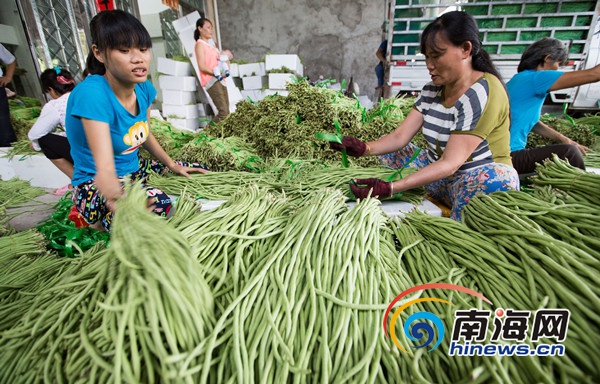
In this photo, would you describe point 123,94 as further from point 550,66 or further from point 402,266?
point 550,66

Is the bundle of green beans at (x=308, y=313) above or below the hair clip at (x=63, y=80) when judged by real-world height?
below

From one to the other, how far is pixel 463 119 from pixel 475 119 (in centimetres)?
6

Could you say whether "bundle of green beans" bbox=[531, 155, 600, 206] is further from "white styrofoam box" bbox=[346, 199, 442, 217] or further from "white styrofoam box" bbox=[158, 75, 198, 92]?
"white styrofoam box" bbox=[158, 75, 198, 92]

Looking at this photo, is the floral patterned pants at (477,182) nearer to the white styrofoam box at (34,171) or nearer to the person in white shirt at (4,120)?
the white styrofoam box at (34,171)

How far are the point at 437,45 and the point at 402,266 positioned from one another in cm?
120

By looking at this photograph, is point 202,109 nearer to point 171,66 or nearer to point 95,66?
point 171,66

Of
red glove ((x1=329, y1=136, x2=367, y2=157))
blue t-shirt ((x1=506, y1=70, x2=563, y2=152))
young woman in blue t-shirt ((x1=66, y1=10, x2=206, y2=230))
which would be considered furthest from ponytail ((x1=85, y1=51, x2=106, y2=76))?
blue t-shirt ((x1=506, y1=70, x2=563, y2=152))

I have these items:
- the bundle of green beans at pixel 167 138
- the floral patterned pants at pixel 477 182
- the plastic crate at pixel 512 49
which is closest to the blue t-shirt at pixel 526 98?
the floral patterned pants at pixel 477 182

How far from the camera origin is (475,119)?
1529 mm

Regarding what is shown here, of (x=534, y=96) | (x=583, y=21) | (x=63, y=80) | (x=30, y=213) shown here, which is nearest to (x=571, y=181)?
(x=534, y=96)

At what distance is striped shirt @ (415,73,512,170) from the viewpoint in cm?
152

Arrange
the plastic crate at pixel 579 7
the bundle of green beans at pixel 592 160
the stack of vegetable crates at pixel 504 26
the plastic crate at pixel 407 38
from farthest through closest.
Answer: the plastic crate at pixel 407 38, the stack of vegetable crates at pixel 504 26, the plastic crate at pixel 579 7, the bundle of green beans at pixel 592 160

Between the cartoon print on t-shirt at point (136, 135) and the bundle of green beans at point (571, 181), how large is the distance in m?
2.24

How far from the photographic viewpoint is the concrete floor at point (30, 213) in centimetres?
265
